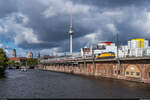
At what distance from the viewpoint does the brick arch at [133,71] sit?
1870 inches

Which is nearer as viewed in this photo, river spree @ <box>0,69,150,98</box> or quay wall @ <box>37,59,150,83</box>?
river spree @ <box>0,69,150,98</box>

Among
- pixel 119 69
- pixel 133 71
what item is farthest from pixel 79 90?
pixel 119 69

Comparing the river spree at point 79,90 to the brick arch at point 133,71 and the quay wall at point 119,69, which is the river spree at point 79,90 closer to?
the quay wall at point 119,69

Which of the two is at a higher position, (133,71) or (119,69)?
(119,69)

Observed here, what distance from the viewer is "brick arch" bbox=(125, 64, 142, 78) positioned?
4750 cm

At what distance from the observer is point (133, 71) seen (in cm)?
4922

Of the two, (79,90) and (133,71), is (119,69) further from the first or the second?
(79,90)

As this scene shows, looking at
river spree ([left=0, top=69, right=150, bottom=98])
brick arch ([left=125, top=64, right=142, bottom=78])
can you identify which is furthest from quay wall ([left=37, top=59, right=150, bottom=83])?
river spree ([left=0, top=69, right=150, bottom=98])

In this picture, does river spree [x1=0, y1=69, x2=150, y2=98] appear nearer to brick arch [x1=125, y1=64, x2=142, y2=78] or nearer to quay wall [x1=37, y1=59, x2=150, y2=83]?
quay wall [x1=37, y1=59, x2=150, y2=83]

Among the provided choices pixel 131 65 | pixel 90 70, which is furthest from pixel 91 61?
pixel 131 65

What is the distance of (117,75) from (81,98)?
29272 millimetres

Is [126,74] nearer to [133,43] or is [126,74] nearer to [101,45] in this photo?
[133,43]

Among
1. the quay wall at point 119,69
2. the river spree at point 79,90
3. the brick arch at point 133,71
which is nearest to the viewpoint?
the river spree at point 79,90

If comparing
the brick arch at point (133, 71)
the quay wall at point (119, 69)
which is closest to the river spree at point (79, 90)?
the quay wall at point (119, 69)
